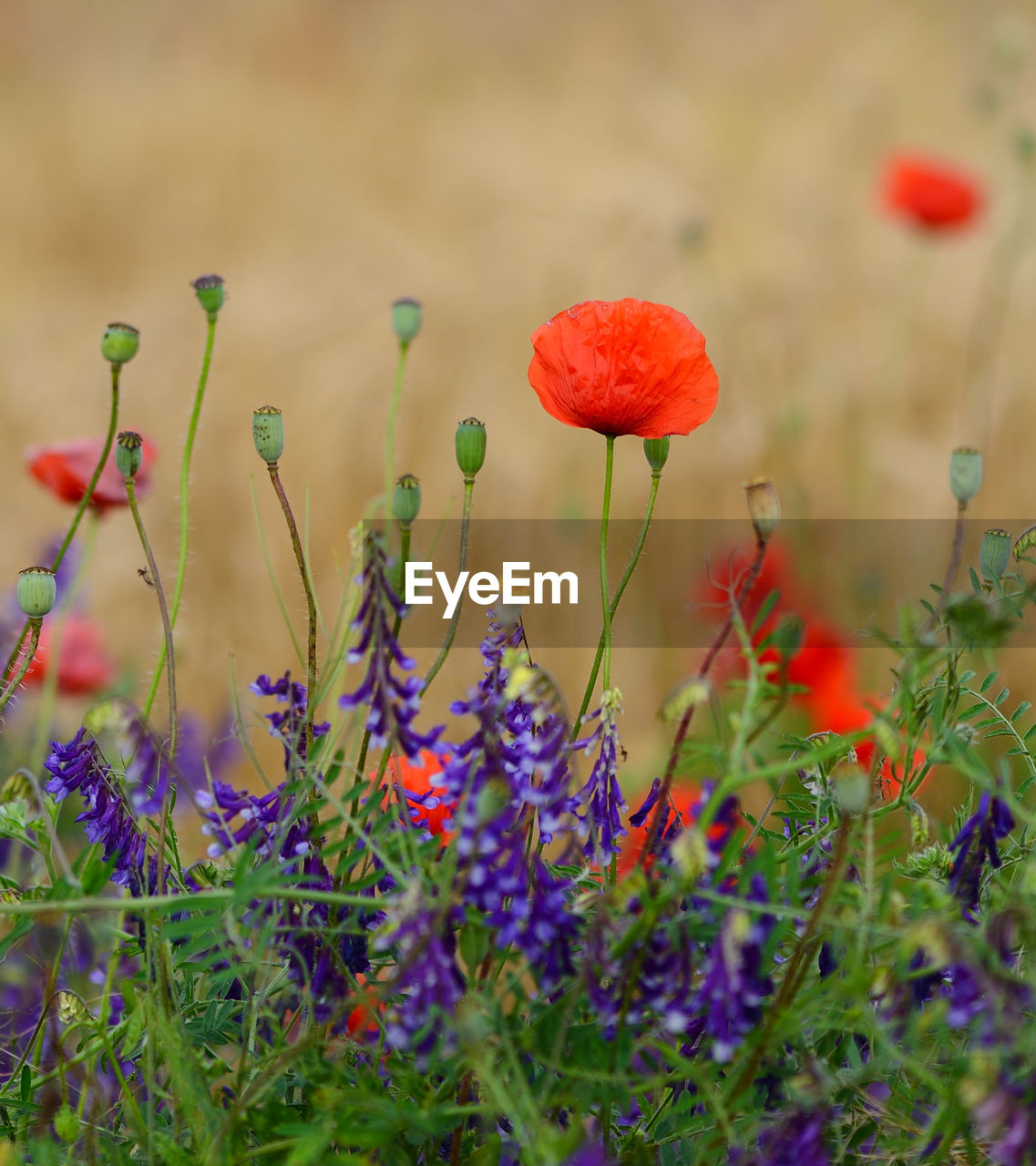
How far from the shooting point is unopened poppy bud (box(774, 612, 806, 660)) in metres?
0.32

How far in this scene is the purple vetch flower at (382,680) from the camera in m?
0.34

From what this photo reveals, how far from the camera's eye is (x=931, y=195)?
1864mm

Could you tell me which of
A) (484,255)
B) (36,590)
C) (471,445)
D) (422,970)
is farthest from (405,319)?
(484,255)

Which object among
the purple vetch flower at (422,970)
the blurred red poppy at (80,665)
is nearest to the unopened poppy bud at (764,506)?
the purple vetch flower at (422,970)

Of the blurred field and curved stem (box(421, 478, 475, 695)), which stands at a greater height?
the blurred field

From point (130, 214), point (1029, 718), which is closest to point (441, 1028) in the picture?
point (1029, 718)

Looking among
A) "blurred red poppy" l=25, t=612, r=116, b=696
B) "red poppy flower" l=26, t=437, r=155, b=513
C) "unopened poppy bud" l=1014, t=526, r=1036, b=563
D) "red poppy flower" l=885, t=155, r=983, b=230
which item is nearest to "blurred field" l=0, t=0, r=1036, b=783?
"red poppy flower" l=885, t=155, r=983, b=230

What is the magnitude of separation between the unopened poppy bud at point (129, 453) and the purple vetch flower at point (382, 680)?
5.6 inches

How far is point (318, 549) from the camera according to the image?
205 cm

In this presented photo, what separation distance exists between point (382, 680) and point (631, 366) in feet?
0.61

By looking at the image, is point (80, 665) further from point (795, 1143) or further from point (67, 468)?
point (795, 1143)

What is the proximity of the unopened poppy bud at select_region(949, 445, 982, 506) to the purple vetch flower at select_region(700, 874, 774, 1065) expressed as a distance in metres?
0.17

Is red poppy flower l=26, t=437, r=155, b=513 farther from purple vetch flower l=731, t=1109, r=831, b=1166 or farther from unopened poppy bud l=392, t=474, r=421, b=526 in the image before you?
purple vetch flower l=731, t=1109, r=831, b=1166

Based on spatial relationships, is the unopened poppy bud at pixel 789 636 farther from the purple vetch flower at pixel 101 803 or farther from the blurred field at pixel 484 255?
the blurred field at pixel 484 255
